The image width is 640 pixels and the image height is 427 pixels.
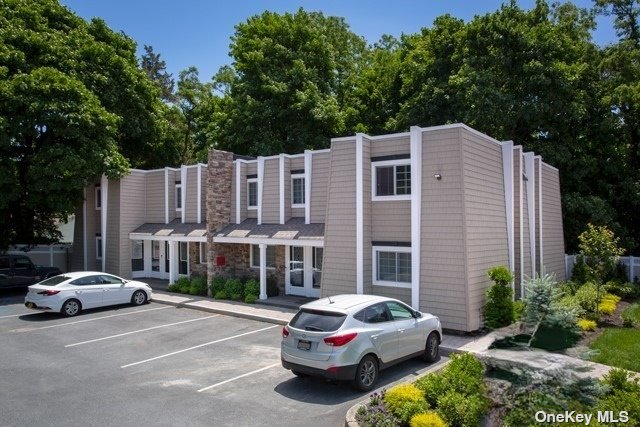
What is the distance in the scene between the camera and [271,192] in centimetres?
1966

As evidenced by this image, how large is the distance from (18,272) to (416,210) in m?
17.8

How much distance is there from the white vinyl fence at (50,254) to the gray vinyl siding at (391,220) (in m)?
19.1

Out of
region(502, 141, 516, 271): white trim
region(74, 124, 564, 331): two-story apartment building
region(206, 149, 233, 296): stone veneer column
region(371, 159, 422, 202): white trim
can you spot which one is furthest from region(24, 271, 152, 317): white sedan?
region(502, 141, 516, 271): white trim

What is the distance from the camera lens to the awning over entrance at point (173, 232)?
20766 millimetres

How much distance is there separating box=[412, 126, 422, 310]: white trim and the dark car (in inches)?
677

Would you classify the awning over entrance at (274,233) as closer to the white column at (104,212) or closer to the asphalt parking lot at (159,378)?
the asphalt parking lot at (159,378)

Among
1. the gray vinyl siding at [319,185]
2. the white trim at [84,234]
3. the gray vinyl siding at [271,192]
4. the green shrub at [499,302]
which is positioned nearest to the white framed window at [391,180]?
the gray vinyl siding at [319,185]

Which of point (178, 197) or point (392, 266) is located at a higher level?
point (178, 197)

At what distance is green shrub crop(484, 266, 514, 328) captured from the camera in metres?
13.4

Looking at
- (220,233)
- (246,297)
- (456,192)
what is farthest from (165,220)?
(456,192)

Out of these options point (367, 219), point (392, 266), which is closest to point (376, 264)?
point (392, 266)

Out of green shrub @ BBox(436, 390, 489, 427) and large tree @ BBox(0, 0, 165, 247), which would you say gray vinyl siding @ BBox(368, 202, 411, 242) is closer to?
green shrub @ BBox(436, 390, 489, 427)

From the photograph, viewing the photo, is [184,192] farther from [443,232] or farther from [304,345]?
[304,345]

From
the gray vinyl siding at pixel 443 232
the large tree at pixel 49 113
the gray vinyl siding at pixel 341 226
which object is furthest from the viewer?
the large tree at pixel 49 113
